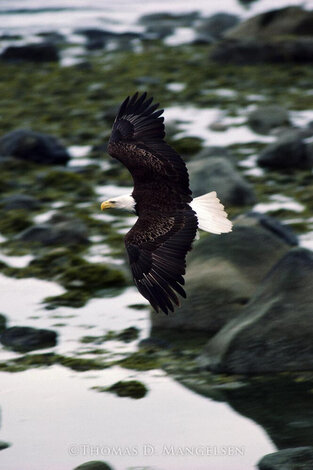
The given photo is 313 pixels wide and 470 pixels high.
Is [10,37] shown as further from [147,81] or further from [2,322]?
[2,322]

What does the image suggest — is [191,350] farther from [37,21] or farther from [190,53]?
[37,21]

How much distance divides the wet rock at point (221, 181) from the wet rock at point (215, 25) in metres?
10.3

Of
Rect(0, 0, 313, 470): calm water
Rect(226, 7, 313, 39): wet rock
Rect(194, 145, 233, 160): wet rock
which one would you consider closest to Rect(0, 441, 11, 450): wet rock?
Rect(0, 0, 313, 470): calm water

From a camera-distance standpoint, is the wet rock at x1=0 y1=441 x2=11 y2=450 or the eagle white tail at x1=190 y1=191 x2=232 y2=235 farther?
the eagle white tail at x1=190 y1=191 x2=232 y2=235

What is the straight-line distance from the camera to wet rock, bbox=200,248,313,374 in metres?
8.66

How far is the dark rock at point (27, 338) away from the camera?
9.73 m

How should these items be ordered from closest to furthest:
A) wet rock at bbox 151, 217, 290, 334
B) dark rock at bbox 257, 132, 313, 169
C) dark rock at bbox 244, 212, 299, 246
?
wet rock at bbox 151, 217, 290, 334, dark rock at bbox 244, 212, 299, 246, dark rock at bbox 257, 132, 313, 169

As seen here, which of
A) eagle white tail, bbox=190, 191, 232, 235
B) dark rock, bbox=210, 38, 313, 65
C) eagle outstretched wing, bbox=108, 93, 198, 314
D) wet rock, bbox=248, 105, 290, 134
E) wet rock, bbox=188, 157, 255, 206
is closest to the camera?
eagle outstretched wing, bbox=108, 93, 198, 314

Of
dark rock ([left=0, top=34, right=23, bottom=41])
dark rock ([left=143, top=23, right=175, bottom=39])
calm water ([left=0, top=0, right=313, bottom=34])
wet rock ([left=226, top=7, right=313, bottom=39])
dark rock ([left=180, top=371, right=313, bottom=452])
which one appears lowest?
dark rock ([left=180, top=371, right=313, bottom=452])

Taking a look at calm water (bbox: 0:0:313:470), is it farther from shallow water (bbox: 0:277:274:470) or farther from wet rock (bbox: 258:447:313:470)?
wet rock (bbox: 258:447:313:470)

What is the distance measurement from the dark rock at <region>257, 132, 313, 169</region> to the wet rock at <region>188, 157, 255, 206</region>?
1.24m

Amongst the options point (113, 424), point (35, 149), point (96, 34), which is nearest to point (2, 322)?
point (113, 424)

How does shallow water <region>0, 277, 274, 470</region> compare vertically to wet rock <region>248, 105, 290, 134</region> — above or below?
below

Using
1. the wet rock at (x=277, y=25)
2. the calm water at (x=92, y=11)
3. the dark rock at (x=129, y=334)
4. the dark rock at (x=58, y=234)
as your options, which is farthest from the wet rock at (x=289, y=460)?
the calm water at (x=92, y=11)
